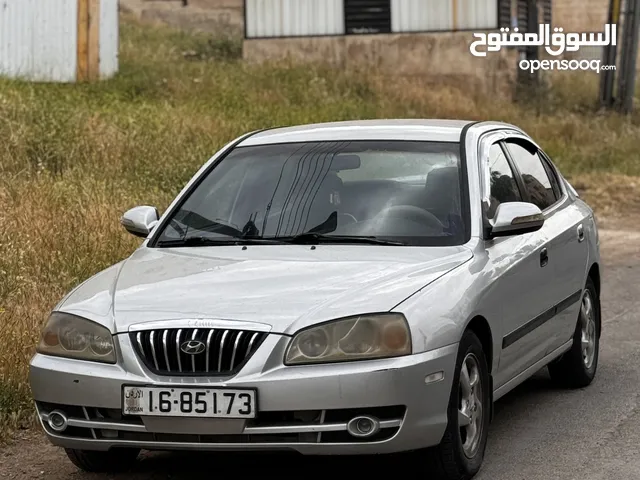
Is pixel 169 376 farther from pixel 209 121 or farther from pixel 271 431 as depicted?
pixel 209 121

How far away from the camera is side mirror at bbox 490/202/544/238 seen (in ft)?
19.9

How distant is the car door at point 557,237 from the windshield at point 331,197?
0.79 m

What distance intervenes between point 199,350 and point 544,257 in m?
2.30

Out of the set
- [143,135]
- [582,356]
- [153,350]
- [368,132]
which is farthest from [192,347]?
[143,135]

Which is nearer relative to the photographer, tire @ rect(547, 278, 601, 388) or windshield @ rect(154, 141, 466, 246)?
windshield @ rect(154, 141, 466, 246)

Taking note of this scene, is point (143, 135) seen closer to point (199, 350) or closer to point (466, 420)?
point (466, 420)

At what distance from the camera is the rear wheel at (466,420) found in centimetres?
532

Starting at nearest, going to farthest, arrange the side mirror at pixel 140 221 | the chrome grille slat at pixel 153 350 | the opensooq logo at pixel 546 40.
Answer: the chrome grille slat at pixel 153 350 < the side mirror at pixel 140 221 < the opensooq logo at pixel 546 40

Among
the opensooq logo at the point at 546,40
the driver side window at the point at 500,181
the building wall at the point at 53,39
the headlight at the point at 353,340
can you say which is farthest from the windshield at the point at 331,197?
the opensooq logo at the point at 546,40

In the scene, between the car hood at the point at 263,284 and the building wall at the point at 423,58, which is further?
the building wall at the point at 423,58

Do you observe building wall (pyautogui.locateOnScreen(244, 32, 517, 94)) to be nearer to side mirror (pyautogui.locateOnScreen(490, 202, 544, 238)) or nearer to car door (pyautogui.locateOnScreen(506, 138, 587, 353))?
car door (pyautogui.locateOnScreen(506, 138, 587, 353))

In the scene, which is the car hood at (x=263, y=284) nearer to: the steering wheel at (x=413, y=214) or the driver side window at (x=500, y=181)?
the steering wheel at (x=413, y=214)

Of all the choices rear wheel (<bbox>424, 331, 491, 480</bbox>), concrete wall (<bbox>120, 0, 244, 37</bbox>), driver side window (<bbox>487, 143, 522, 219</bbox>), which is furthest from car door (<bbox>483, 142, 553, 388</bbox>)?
concrete wall (<bbox>120, 0, 244, 37</bbox>)

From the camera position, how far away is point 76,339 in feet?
17.4
